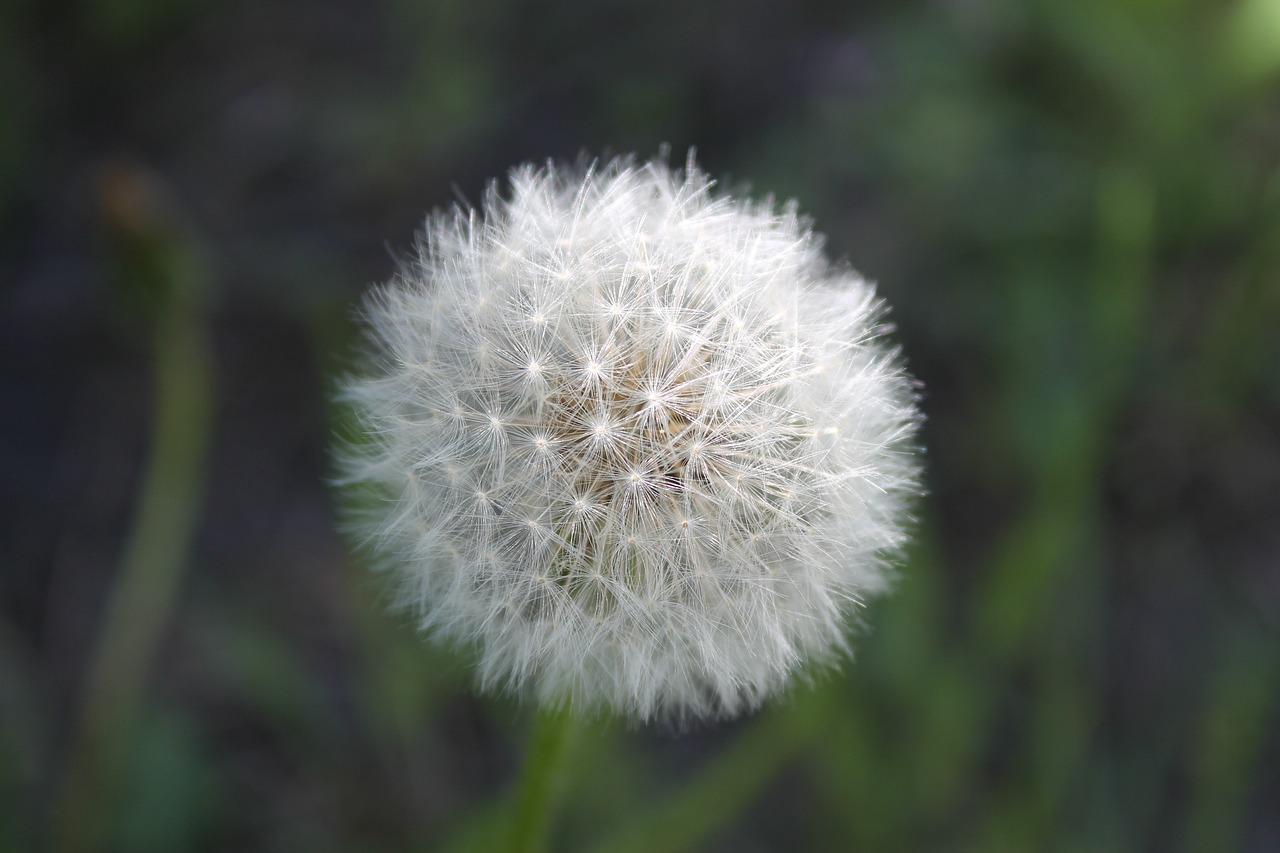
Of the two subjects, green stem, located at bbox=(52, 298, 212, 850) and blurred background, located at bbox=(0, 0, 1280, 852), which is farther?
blurred background, located at bbox=(0, 0, 1280, 852)

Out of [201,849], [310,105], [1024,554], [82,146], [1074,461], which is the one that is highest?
[310,105]

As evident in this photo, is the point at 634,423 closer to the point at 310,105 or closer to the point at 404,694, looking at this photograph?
the point at 404,694

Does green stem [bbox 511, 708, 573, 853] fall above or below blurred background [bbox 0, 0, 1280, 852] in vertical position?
below

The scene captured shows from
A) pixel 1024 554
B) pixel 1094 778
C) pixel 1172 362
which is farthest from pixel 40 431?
pixel 1172 362

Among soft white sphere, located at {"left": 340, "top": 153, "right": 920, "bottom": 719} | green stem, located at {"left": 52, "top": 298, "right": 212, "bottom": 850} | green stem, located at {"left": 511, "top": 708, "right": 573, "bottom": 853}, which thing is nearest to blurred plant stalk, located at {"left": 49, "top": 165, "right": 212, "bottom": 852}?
green stem, located at {"left": 52, "top": 298, "right": 212, "bottom": 850}

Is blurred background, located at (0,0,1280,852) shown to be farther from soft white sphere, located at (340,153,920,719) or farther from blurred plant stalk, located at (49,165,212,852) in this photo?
soft white sphere, located at (340,153,920,719)

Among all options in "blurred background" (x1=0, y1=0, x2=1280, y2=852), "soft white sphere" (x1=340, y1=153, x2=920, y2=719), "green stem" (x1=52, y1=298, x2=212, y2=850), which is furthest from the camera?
"blurred background" (x1=0, y1=0, x2=1280, y2=852)

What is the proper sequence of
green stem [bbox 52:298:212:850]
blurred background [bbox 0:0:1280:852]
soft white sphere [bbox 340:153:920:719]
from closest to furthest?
1. soft white sphere [bbox 340:153:920:719]
2. green stem [bbox 52:298:212:850]
3. blurred background [bbox 0:0:1280:852]
